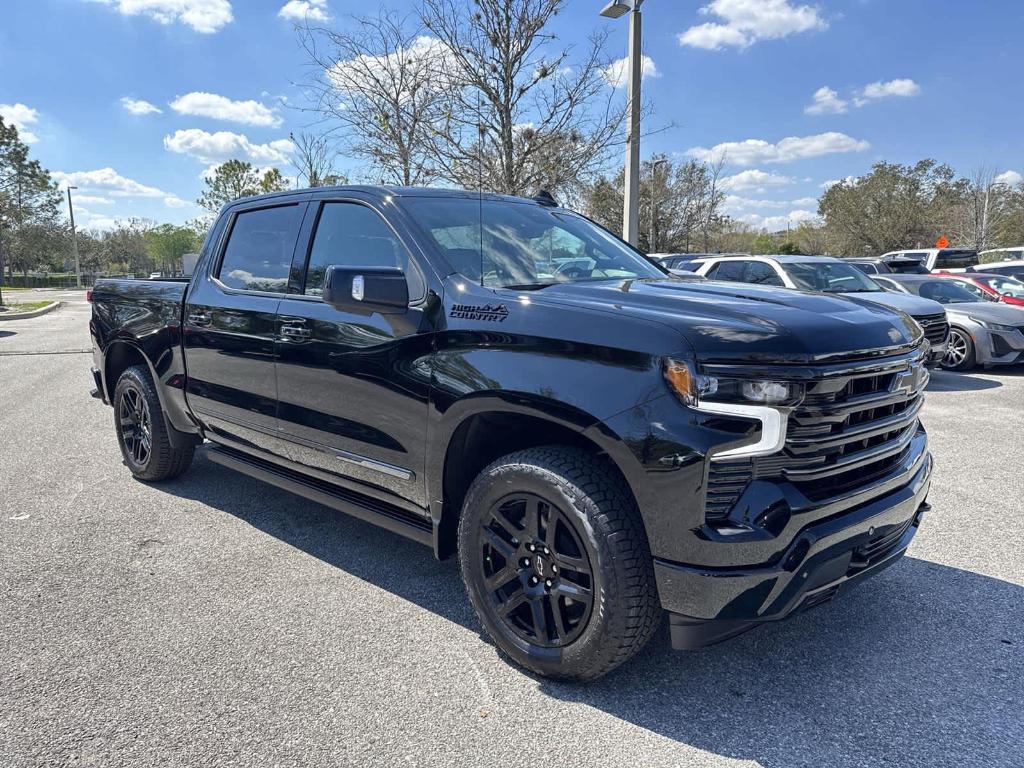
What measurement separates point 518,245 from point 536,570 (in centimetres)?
152

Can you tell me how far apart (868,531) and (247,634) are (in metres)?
2.47

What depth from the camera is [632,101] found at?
10031 millimetres

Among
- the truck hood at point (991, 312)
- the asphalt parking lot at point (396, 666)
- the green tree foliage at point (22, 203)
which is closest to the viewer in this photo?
the asphalt parking lot at point (396, 666)

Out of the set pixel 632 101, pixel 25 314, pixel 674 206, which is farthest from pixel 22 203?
pixel 632 101

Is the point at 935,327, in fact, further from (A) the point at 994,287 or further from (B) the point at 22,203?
(B) the point at 22,203

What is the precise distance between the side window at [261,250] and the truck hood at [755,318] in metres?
1.65

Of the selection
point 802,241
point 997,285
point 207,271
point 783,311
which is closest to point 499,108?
point 207,271

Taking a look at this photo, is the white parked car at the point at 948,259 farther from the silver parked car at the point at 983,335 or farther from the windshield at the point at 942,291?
the silver parked car at the point at 983,335

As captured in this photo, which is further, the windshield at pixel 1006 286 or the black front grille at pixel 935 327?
the windshield at pixel 1006 286

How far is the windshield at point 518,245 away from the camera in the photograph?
3123 mm

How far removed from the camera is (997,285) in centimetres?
1213


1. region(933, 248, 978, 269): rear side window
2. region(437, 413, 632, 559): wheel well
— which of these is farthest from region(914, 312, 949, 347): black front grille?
region(933, 248, 978, 269): rear side window

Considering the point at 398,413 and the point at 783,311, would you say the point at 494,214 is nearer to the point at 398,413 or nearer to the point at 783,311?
the point at 398,413

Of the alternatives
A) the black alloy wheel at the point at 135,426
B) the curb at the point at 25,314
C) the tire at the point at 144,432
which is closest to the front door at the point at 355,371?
the tire at the point at 144,432
